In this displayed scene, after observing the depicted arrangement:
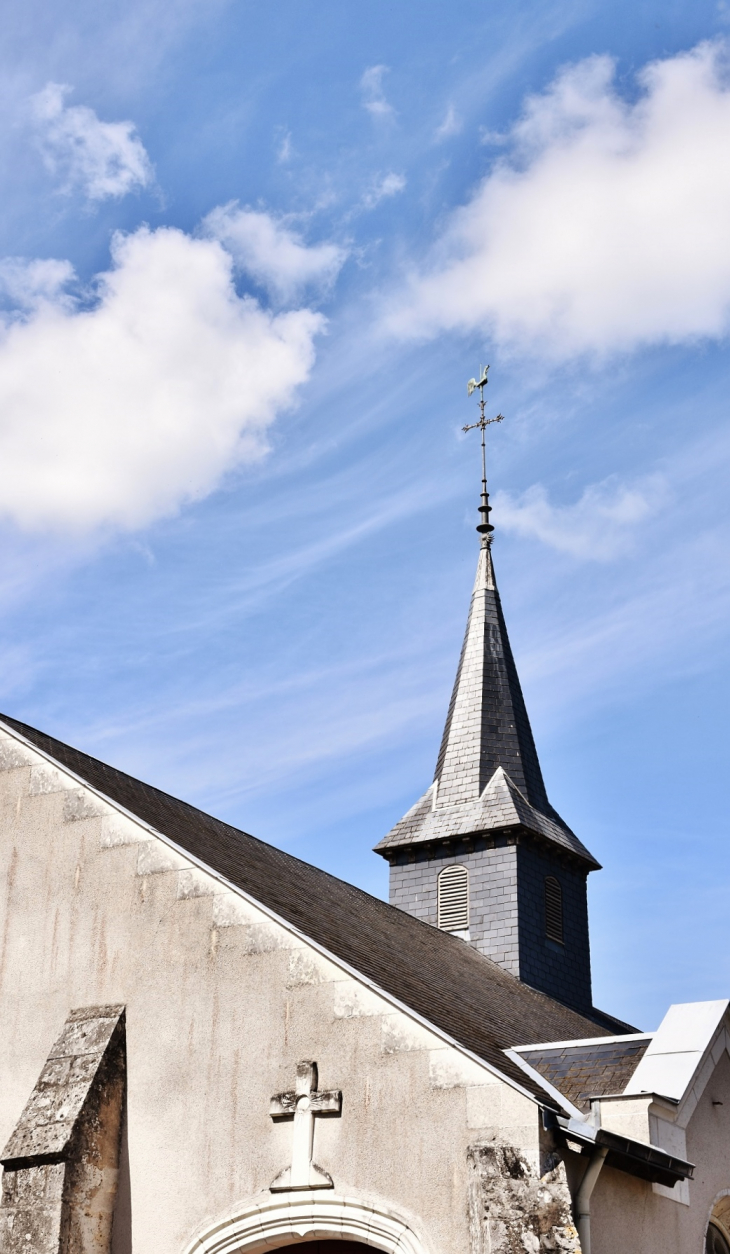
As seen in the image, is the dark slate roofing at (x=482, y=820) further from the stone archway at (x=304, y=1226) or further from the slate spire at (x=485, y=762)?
the stone archway at (x=304, y=1226)

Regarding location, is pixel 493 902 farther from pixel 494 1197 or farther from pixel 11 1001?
pixel 494 1197

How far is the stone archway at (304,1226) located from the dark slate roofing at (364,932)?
166 centimetres

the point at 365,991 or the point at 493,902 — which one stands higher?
the point at 493,902

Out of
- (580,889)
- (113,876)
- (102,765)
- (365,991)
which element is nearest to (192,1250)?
(365,991)

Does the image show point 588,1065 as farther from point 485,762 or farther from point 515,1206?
point 485,762

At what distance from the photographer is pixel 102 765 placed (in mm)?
17219

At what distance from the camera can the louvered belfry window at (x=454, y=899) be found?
2345cm

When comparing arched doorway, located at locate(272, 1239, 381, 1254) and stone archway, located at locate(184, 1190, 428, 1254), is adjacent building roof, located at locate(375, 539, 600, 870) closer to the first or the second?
arched doorway, located at locate(272, 1239, 381, 1254)

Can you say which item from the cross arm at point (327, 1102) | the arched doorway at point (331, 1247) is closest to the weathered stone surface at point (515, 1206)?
the cross arm at point (327, 1102)

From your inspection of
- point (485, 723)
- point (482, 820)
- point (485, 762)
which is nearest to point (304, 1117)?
point (482, 820)

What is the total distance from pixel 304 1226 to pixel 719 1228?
16.9ft

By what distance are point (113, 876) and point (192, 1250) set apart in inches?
133

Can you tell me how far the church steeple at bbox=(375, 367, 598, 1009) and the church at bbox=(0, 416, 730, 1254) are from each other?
23.8 feet

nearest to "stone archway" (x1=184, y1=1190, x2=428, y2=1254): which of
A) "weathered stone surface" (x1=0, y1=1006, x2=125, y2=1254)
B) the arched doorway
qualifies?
the arched doorway
